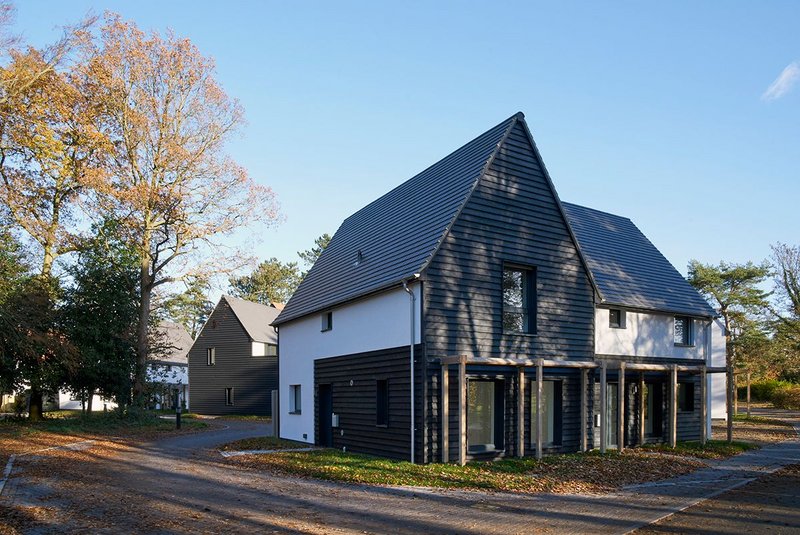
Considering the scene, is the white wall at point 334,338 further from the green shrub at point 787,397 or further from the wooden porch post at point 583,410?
the green shrub at point 787,397

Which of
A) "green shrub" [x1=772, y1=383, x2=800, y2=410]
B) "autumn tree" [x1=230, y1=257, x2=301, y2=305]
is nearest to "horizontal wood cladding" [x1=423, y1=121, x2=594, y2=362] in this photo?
"green shrub" [x1=772, y1=383, x2=800, y2=410]

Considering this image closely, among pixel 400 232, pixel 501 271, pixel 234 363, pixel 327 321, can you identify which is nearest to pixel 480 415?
pixel 501 271

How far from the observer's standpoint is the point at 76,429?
26422mm

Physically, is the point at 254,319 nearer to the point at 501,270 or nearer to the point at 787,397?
the point at 501,270

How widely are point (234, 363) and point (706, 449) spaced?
105 ft

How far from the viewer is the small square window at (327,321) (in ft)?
69.2

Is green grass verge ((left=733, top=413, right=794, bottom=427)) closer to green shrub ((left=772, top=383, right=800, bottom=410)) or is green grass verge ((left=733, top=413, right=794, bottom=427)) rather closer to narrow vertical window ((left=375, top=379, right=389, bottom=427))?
green shrub ((left=772, top=383, right=800, bottom=410))

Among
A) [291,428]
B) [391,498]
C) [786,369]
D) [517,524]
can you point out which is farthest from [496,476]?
[786,369]

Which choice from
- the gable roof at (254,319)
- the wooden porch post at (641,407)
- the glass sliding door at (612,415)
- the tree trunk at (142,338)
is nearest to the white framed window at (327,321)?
the glass sliding door at (612,415)

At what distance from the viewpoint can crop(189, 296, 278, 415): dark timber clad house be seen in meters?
44.1

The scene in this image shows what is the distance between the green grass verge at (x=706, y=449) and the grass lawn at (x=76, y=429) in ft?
60.4

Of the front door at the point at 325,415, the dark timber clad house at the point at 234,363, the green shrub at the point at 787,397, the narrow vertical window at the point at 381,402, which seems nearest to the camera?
the narrow vertical window at the point at 381,402

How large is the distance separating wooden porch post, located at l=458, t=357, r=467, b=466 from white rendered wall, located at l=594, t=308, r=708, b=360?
6.66 meters

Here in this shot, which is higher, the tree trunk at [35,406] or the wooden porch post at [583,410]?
the wooden porch post at [583,410]
